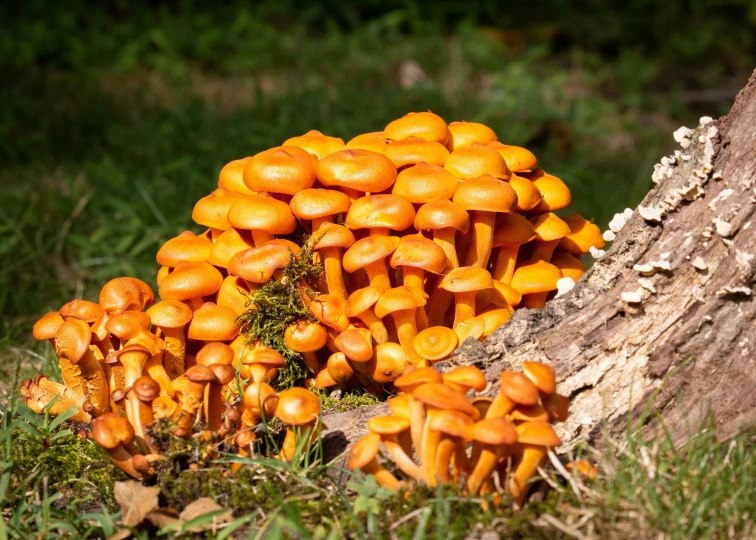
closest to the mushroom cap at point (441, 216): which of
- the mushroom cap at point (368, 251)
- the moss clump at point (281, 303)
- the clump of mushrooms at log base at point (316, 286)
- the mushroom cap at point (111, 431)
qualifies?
the clump of mushrooms at log base at point (316, 286)

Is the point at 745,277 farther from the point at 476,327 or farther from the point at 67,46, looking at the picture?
the point at 67,46

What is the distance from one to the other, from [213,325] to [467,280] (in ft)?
3.63

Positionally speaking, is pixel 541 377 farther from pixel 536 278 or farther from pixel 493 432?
pixel 536 278

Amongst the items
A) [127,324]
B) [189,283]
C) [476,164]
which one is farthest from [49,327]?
[476,164]

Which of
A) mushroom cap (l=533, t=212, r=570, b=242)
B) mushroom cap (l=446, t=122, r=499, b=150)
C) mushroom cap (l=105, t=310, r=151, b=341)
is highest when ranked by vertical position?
mushroom cap (l=446, t=122, r=499, b=150)

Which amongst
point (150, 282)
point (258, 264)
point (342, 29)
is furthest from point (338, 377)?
point (342, 29)

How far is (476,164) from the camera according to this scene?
3.17 m

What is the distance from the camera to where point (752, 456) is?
94.7 inches

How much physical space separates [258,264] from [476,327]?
37.9 inches

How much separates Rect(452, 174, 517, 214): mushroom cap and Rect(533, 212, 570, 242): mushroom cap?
33 centimetres

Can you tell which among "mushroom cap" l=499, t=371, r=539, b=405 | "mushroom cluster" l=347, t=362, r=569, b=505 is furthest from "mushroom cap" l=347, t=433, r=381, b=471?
"mushroom cap" l=499, t=371, r=539, b=405

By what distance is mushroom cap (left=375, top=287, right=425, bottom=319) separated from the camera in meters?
2.95

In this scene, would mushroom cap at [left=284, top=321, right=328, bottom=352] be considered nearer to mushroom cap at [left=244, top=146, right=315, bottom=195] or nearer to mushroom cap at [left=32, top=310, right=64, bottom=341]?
mushroom cap at [left=244, top=146, right=315, bottom=195]

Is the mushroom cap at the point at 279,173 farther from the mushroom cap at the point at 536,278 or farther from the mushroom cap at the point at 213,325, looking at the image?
the mushroom cap at the point at 536,278
